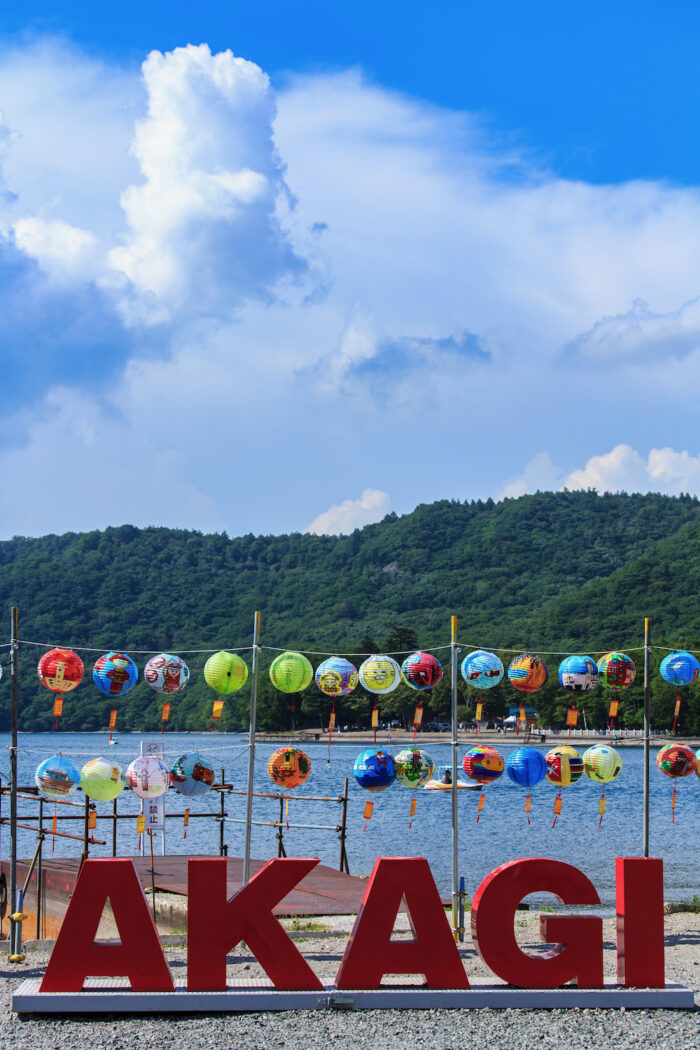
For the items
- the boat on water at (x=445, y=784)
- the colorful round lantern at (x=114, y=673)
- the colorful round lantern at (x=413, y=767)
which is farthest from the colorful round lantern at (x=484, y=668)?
the colorful round lantern at (x=114, y=673)

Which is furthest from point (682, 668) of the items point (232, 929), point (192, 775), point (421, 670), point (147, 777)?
point (232, 929)

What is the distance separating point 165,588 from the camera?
11750 centimetres

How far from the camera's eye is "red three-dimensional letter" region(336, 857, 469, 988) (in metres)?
10.3

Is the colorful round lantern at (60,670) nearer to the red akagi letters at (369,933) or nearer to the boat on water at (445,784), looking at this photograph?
the boat on water at (445,784)

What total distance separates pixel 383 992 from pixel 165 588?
4301 inches

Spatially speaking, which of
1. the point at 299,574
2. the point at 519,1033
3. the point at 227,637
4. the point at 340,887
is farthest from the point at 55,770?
the point at 299,574

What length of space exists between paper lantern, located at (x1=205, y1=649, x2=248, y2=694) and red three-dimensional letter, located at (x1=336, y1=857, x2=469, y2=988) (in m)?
6.13

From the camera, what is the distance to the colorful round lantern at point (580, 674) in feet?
55.2

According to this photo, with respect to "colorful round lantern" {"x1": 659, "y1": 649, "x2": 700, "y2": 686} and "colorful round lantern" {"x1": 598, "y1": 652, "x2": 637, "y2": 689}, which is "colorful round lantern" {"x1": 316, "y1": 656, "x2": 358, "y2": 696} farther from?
"colorful round lantern" {"x1": 659, "y1": 649, "x2": 700, "y2": 686}

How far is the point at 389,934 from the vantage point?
10.3m

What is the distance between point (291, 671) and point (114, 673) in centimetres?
271

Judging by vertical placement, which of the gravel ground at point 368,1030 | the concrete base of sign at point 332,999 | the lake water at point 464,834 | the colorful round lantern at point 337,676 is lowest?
the lake water at point 464,834

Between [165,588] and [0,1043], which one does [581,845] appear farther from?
[165,588]

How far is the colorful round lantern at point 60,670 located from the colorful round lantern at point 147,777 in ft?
5.18
